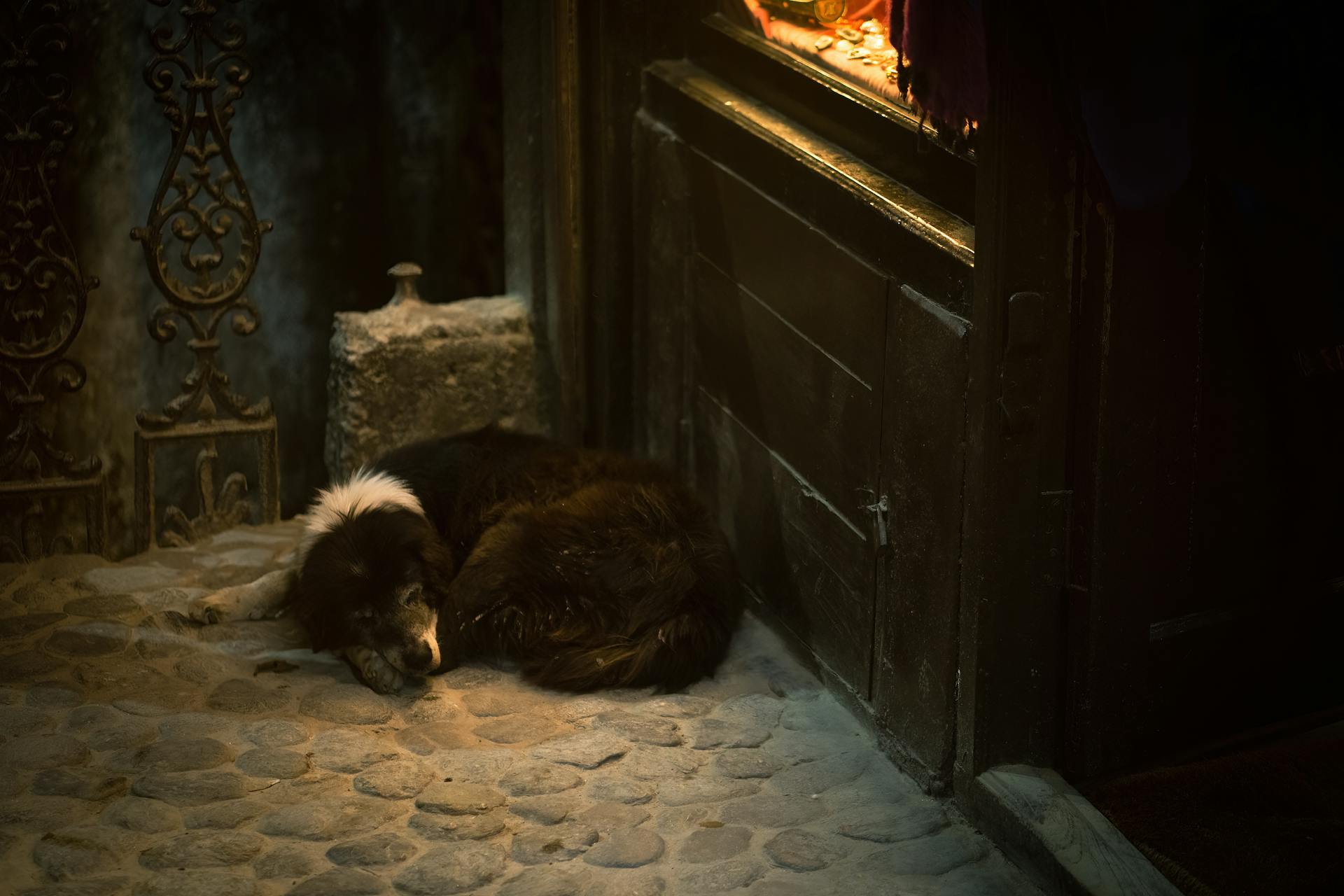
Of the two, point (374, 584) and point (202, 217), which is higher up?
point (202, 217)

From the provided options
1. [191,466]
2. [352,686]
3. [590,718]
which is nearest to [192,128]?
[191,466]

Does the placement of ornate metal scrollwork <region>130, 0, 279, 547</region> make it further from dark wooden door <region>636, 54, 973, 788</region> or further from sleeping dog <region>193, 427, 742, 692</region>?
dark wooden door <region>636, 54, 973, 788</region>

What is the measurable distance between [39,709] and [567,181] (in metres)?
2.57

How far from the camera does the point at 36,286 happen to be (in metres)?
5.27

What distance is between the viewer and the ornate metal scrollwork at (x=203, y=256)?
5.30m

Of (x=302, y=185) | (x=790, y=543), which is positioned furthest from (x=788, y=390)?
(x=302, y=185)

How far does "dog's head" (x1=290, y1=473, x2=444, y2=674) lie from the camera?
450cm

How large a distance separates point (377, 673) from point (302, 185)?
2069 mm

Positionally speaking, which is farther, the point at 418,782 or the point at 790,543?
the point at 790,543

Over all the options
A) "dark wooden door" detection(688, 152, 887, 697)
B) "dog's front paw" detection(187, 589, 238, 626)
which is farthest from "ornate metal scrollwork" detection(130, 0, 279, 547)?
"dark wooden door" detection(688, 152, 887, 697)

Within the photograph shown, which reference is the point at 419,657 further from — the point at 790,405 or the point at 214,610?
the point at 790,405

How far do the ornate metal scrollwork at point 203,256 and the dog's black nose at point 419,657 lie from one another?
156 centimetres

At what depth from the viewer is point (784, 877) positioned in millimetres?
3582

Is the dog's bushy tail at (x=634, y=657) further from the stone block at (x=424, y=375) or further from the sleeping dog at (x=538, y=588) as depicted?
the stone block at (x=424, y=375)
